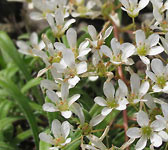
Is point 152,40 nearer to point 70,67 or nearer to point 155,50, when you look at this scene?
point 155,50

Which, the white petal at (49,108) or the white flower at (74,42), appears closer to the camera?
the white petal at (49,108)

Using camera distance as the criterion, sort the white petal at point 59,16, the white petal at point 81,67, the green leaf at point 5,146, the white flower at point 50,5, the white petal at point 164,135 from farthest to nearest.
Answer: the green leaf at point 5,146 → the white flower at point 50,5 → the white petal at point 59,16 → the white petal at point 81,67 → the white petal at point 164,135

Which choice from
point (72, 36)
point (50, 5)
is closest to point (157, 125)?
point (72, 36)

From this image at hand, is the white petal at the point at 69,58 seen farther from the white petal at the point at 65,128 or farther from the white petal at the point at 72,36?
the white petal at the point at 65,128

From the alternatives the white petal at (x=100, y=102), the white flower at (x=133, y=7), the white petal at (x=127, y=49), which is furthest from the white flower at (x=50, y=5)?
the white petal at (x=100, y=102)

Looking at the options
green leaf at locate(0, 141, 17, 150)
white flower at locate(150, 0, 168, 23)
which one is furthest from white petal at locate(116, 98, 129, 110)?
green leaf at locate(0, 141, 17, 150)

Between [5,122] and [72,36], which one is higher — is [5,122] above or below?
below

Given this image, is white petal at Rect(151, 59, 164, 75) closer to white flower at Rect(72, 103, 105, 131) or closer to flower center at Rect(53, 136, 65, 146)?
white flower at Rect(72, 103, 105, 131)
